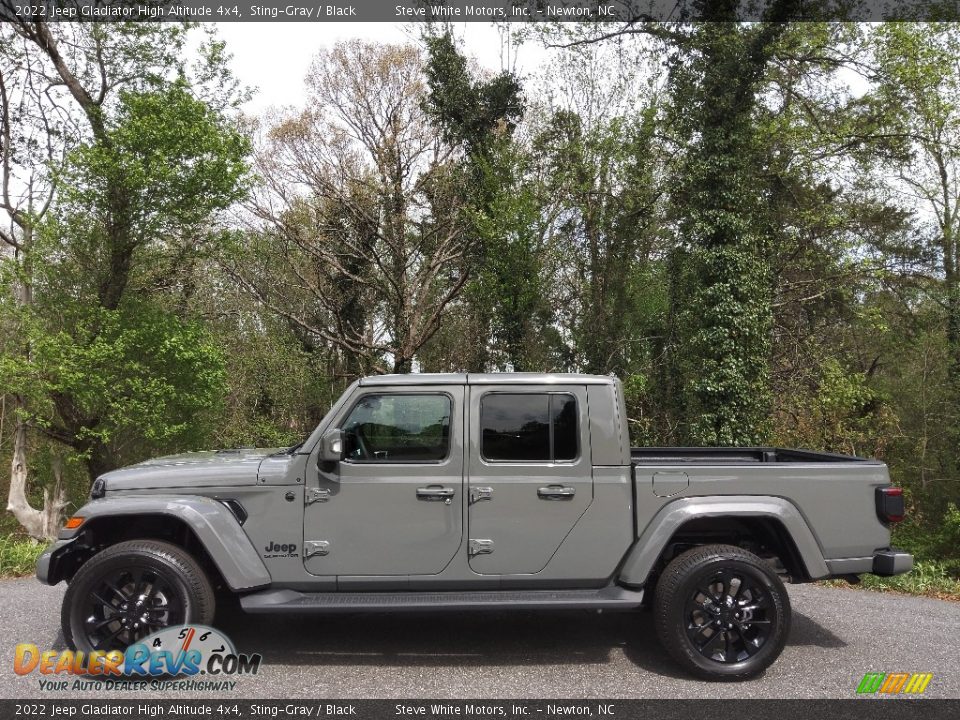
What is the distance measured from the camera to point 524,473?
4.36 m

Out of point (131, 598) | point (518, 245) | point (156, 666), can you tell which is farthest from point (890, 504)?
point (518, 245)

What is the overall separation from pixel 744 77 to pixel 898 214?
27.2ft

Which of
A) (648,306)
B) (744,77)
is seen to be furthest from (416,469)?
(648,306)

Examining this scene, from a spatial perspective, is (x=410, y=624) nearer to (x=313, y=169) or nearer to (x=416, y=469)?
(x=416, y=469)

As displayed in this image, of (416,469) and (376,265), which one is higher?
(376,265)

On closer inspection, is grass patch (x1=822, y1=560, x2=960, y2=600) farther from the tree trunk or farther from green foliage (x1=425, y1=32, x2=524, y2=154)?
the tree trunk

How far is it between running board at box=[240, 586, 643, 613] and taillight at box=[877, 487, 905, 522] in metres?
1.61

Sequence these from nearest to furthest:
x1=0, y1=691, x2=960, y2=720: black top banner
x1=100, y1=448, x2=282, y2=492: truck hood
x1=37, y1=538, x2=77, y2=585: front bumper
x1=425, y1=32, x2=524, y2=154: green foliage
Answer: x1=0, y1=691, x2=960, y2=720: black top banner
x1=37, y1=538, x2=77, y2=585: front bumper
x1=100, y1=448, x2=282, y2=492: truck hood
x1=425, y1=32, x2=524, y2=154: green foliage

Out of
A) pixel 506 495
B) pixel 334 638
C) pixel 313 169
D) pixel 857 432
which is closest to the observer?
pixel 506 495

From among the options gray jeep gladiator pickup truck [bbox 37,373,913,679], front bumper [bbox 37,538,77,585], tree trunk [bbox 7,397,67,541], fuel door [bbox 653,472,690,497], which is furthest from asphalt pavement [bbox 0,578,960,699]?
tree trunk [bbox 7,397,67,541]

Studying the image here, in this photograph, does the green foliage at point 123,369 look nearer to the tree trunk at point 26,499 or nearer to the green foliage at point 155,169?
the green foliage at point 155,169

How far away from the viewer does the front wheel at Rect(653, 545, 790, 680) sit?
412cm

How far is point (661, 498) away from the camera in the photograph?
431 centimetres

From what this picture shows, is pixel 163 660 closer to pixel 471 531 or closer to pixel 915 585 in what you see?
pixel 471 531
